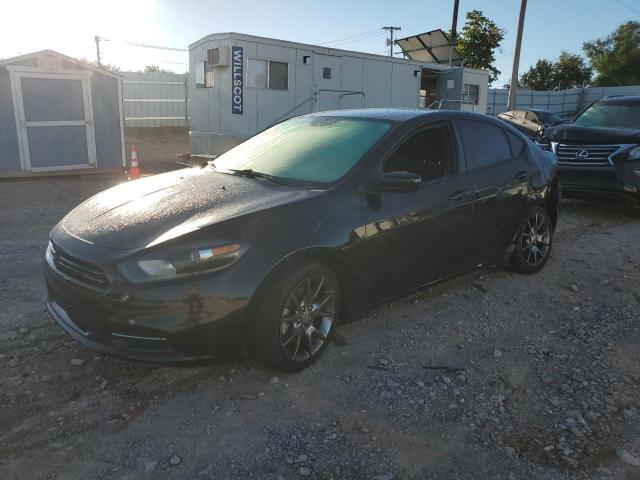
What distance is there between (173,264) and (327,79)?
13.3 m

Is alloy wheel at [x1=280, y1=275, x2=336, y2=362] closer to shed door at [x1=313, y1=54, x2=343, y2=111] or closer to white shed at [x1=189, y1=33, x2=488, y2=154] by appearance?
white shed at [x1=189, y1=33, x2=488, y2=154]

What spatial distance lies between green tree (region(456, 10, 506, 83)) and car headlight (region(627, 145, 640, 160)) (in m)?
29.4

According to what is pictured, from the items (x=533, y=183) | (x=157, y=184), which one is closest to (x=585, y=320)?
(x=533, y=183)

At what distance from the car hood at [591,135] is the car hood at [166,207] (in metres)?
6.40

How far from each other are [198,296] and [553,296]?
3302 mm

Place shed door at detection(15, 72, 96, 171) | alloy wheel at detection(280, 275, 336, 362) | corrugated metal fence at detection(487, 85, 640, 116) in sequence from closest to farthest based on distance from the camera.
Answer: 1. alloy wheel at detection(280, 275, 336, 362)
2. shed door at detection(15, 72, 96, 171)
3. corrugated metal fence at detection(487, 85, 640, 116)

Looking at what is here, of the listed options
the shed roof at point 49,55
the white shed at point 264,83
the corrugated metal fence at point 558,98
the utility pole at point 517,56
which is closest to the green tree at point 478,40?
the corrugated metal fence at point 558,98

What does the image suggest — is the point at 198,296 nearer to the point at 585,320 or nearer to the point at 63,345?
the point at 63,345

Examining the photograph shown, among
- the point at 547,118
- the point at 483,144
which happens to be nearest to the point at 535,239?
the point at 483,144

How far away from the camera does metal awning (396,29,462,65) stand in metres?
19.3

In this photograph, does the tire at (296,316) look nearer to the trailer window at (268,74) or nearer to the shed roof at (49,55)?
the shed roof at (49,55)

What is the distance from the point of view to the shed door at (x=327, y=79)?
1491cm

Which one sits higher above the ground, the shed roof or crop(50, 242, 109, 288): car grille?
the shed roof

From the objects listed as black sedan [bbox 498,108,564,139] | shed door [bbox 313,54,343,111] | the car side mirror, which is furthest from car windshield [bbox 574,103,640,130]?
black sedan [bbox 498,108,564,139]
